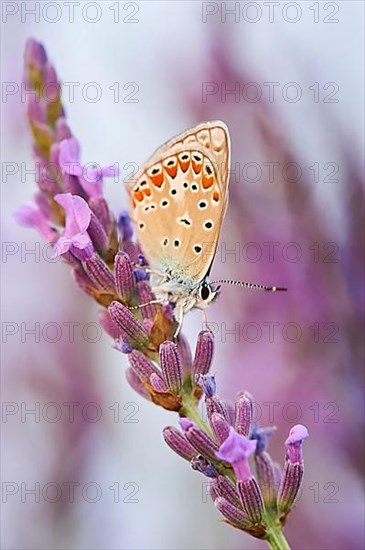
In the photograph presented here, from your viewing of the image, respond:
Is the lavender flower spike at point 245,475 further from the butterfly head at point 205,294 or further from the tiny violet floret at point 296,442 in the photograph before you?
the butterfly head at point 205,294

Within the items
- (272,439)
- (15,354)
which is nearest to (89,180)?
(272,439)

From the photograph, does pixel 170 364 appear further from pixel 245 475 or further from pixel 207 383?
pixel 245 475

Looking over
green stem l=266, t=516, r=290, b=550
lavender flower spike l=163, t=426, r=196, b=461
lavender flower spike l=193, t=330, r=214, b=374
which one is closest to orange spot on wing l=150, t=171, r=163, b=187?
lavender flower spike l=193, t=330, r=214, b=374

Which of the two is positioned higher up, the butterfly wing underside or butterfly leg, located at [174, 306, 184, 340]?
the butterfly wing underside

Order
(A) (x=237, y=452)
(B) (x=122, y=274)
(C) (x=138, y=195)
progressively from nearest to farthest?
1. (A) (x=237, y=452)
2. (B) (x=122, y=274)
3. (C) (x=138, y=195)

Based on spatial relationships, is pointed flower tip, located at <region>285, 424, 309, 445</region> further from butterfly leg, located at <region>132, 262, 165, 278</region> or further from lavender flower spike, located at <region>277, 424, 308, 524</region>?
butterfly leg, located at <region>132, 262, 165, 278</region>

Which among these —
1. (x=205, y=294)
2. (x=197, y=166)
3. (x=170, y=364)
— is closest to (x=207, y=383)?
(x=170, y=364)

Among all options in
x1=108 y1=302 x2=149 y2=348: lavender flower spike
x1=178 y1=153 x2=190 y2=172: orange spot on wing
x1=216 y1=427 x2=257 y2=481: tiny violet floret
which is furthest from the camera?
x1=178 y1=153 x2=190 y2=172: orange spot on wing
